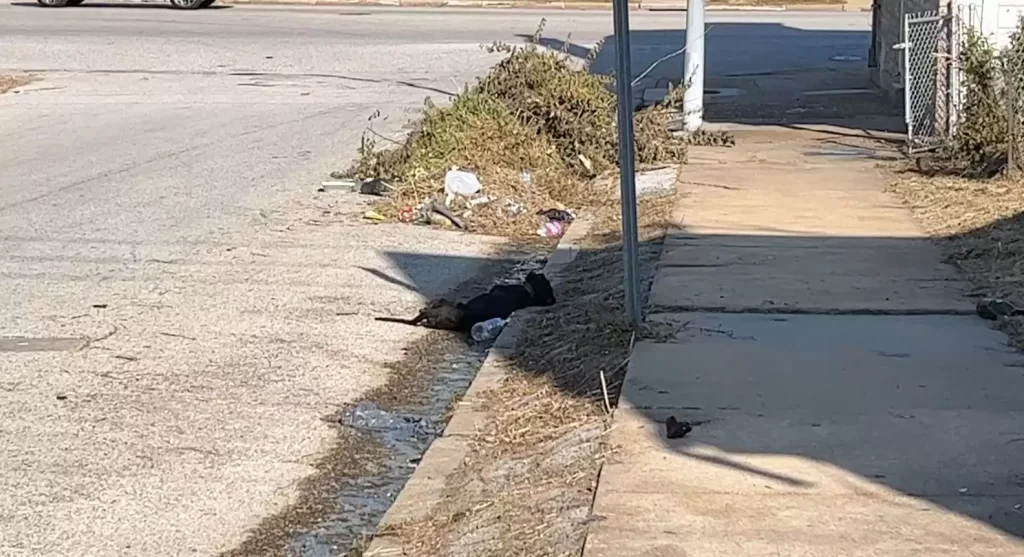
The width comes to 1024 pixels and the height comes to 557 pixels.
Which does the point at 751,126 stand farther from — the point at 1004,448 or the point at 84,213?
the point at 1004,448

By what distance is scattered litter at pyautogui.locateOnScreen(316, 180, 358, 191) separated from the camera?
13.0m

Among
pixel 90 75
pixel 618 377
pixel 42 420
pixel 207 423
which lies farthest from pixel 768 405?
pixel 90 75

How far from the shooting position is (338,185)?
13062 millimetres

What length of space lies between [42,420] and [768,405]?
3029mm

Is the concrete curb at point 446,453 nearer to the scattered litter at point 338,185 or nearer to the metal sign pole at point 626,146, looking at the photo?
the metal sign pole at point 626,146

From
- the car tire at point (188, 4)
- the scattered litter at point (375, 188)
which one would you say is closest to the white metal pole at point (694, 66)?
the scattered litter at point (375, 188)

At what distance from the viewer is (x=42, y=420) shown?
6402 millimetres

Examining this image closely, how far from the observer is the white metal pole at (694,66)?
15.8m

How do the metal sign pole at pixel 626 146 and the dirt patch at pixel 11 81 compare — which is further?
the dirt patch at pixel 11 81

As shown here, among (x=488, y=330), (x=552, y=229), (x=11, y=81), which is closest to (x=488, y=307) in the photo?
(x=488, y=330)

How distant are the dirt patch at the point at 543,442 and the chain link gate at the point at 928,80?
626 centimetres

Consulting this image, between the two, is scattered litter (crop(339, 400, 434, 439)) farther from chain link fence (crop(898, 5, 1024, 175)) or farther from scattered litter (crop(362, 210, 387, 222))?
chain link fence (crop(898, 5, 1024, 175))

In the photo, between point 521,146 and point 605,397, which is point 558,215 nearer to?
point 521,146

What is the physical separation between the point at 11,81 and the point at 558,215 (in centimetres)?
1346
